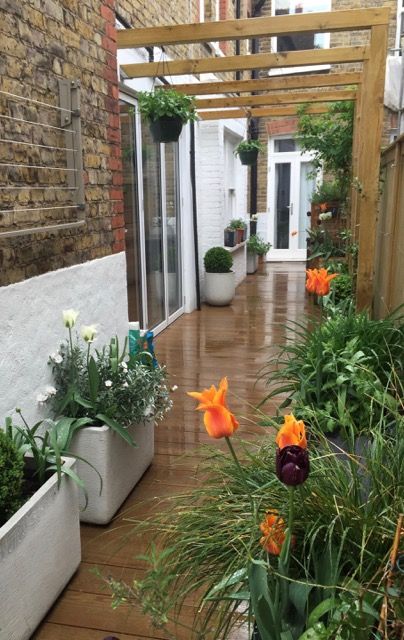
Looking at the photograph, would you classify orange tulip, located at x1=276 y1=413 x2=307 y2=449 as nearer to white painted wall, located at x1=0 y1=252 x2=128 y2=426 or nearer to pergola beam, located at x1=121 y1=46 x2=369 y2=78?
white painted wall, located at x1=0 y1=252 x2=128 y2=426

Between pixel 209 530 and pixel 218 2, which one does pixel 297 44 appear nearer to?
pixel 218 2

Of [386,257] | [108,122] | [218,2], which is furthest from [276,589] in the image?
[218,2]

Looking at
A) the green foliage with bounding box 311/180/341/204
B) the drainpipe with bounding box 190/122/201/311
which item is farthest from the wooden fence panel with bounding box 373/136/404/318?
the green foliage with bounding box 311/180/341/204

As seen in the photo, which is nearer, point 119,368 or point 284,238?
point 119,368

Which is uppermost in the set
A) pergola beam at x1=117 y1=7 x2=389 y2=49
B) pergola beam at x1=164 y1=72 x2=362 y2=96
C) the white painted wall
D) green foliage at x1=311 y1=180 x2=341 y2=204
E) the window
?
the window

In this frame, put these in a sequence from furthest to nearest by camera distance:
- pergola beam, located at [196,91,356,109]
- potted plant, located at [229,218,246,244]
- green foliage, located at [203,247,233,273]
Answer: potted plant, located at [229,218,246,244] < green foliage, located at [203,247,233,273] < pergola beam, located at [196,91,356,109]

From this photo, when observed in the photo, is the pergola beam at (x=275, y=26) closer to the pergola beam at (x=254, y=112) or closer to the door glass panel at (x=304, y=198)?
the pergola beam at (x=254, y=112)

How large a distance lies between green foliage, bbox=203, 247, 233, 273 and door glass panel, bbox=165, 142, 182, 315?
2.07 ft

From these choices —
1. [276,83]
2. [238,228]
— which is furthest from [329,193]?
[276,83]

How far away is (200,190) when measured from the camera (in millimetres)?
7699

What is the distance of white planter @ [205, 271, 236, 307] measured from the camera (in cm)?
732

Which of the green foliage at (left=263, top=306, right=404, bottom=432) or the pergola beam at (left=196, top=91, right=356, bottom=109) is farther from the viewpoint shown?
the pergola beam at (left=196, top=91, right=356, bottom=109)

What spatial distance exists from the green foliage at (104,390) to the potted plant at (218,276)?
15.4 feet

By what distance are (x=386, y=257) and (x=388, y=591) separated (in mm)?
3186
